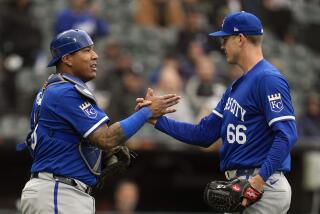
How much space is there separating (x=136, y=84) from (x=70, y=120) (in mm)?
4914

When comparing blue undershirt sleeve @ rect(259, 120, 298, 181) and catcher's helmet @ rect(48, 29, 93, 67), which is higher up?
catcher's helmet @ rect(48, 29, 93, 67)

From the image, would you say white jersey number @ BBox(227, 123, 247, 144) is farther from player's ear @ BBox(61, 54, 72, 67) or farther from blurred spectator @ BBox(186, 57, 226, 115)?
blurred spectator @ BBox(186, 57, 226, 115)

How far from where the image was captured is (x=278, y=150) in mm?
5277

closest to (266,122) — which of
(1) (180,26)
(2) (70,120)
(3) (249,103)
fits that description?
(3) (249,103)

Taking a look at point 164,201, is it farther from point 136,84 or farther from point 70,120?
point 70,120

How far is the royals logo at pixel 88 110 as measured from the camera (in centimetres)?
548

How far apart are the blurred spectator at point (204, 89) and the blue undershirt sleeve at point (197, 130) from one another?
4105mm

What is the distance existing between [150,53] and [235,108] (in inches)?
255

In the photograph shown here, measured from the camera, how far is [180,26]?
12.0m

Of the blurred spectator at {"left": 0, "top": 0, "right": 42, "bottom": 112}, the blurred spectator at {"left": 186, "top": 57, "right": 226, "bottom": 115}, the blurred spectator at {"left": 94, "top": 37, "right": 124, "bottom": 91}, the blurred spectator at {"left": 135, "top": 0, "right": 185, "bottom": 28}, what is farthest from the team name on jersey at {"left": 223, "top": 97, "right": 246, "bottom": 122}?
the blurred spectator at {"left": 135, "top": 0, "right": 185, "bottom": 28}

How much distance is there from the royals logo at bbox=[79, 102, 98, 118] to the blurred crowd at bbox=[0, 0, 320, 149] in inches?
171

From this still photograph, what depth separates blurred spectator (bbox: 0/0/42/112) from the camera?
35.2 ft

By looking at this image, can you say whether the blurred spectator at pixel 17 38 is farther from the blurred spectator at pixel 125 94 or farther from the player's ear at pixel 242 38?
the player's ear at pixel 242 38

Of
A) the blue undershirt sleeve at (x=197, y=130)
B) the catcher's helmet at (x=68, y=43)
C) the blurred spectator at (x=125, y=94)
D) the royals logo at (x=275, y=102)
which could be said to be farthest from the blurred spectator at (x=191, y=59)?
the royals logo at (x=275, y=102)
